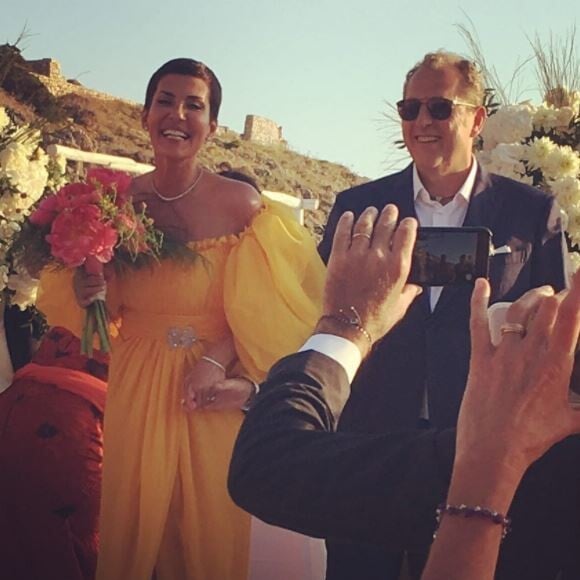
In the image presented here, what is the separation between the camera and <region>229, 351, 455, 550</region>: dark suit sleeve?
131 centimetres

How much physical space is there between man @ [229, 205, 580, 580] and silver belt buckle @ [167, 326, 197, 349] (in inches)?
87.7

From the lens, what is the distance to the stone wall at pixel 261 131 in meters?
57.1

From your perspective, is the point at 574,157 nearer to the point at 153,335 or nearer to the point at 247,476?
the point at 153,335

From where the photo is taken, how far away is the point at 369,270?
1454 millimetres

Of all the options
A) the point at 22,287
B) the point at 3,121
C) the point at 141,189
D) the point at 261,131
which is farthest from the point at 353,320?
the point at 261,131

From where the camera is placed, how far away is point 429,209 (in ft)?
12.6

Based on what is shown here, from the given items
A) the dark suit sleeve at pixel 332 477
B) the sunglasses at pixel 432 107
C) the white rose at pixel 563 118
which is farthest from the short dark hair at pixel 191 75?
the dark suit sleeve at pixel 332 477

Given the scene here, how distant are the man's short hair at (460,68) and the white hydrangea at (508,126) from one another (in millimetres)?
842

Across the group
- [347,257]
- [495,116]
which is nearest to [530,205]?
[495,116]

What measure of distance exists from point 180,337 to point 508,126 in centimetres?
202

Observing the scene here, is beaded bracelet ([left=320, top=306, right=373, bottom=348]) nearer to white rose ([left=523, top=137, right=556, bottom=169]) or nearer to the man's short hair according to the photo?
the man's short hair

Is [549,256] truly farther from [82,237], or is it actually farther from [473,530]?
[473,530]

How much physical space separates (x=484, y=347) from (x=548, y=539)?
12.9 inches

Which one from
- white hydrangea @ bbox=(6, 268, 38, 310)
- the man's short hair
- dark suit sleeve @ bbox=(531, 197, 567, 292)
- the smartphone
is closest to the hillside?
white hydrangea @ bbox=(6, 268, 38, 310)
